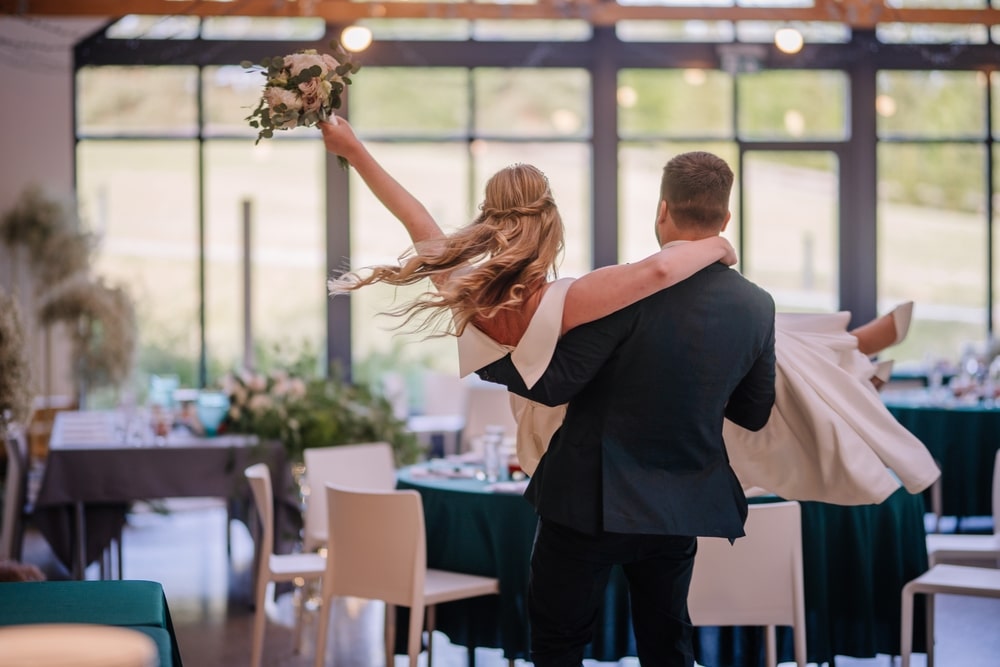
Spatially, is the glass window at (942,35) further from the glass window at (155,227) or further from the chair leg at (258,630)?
the chair leg at (258,630)

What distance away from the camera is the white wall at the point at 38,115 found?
10156 millimetres

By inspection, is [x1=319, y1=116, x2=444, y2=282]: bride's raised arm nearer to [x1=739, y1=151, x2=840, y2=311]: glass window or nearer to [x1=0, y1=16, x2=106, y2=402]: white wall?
[x1=0, y1=16, x2=106, y2=402]: white wall

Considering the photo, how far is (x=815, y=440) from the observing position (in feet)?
10.2

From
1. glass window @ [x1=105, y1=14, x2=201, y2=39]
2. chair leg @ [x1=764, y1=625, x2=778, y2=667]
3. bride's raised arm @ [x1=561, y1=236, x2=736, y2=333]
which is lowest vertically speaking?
chair leg @ [x1=764, y1=625, x2=778, y2=667]

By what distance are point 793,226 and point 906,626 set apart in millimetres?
7373

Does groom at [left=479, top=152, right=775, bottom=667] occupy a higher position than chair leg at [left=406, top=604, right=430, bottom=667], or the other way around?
groom at [left=479, top=152, right=775, bottom=667]

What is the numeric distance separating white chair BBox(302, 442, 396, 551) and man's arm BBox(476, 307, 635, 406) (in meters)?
3.01

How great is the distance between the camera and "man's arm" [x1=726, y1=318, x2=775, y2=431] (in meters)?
2.89

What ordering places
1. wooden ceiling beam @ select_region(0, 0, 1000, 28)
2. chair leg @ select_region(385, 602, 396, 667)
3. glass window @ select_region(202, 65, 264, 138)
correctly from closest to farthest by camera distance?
1. chair leg @ select_region(385, 602, 396, 667)
2. wooden ceiling beam @ select_region(0, 0, 1000, 28)
3. glass window @ select_region(202, 65, 264, 138)

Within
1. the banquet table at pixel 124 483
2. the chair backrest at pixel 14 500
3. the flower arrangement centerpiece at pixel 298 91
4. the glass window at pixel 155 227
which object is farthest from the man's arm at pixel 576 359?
the glass window at pixel 155 227

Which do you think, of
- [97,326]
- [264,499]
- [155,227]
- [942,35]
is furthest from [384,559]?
[942,35]

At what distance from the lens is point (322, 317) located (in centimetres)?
1099

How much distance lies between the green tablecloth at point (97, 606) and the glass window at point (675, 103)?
29.1 feet

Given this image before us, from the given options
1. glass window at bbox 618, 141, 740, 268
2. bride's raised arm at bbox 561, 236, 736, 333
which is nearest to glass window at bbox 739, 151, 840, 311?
glass window at bbox 618, 141, 740, 268
